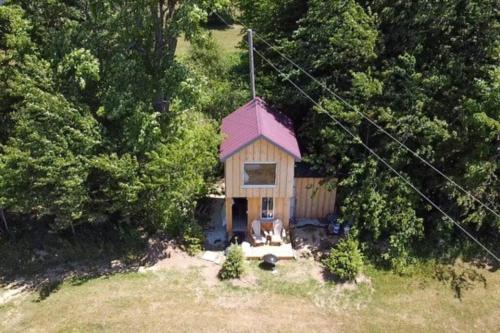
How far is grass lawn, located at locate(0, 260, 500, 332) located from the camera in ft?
49.1

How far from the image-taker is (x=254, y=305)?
51.4ft

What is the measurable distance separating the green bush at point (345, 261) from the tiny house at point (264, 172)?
2.42m

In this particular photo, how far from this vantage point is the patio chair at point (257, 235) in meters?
18.0

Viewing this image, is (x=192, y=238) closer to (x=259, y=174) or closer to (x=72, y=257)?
(x=259, y=174)

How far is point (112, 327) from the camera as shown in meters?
14.8

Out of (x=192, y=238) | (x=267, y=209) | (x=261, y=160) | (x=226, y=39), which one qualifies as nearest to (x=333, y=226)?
(x=267, y=209)

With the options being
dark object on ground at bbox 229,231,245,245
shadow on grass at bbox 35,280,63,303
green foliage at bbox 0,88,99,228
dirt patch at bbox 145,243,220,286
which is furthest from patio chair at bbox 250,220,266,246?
shadow on grass at bbox 35,280,63,303

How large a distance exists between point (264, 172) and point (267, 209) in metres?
1.93

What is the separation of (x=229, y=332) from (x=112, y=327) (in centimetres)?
387

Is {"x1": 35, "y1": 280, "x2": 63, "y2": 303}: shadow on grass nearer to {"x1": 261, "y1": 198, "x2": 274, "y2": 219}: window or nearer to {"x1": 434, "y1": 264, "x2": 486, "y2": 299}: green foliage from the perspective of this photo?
{"x1": 261, "y1": 198, "x2": 274, "y2": 219}: window

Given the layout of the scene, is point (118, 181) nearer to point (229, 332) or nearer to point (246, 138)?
point (246, 138)

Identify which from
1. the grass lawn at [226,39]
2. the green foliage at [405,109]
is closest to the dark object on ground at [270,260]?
the green foliage at [405,109]

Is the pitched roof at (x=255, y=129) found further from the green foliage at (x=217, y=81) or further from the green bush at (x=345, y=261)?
the green bush at (x=345, y=261)

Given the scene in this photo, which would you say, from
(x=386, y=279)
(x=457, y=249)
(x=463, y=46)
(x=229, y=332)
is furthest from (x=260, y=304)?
(x=463, y=46)
